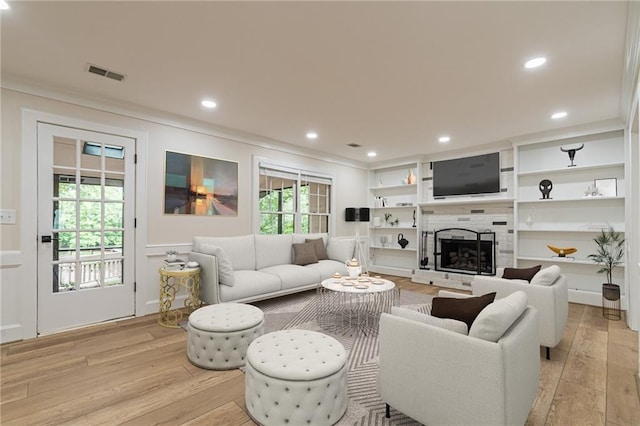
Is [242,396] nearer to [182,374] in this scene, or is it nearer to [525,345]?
[182,374]

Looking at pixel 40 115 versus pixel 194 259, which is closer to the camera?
pixel 40 115

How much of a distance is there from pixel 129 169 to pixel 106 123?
55 cm

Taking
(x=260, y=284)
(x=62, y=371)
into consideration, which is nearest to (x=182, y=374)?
(x=62, y=371)

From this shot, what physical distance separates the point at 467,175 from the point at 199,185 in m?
4.59

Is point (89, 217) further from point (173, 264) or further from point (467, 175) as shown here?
point (467, 175)

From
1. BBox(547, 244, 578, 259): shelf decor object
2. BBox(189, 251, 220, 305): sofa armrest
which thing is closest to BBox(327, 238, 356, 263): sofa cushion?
BBox(189, 251, 220, 305): sofa armrest

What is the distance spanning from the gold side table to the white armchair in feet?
8.40

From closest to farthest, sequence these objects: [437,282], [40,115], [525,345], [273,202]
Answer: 1. [525,345]
2. [40,115]
3. [273,202]
4. [437,282]

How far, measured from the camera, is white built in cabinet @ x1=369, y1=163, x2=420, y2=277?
6449 mm

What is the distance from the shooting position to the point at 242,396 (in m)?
2.03

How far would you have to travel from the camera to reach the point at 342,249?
523cm

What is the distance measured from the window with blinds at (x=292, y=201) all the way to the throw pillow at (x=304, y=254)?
0.56 meters

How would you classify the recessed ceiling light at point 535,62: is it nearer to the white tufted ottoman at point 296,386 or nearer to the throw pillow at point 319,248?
the white tufted ottoman at point 296,386

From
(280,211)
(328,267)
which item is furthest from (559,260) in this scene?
(280,211)
